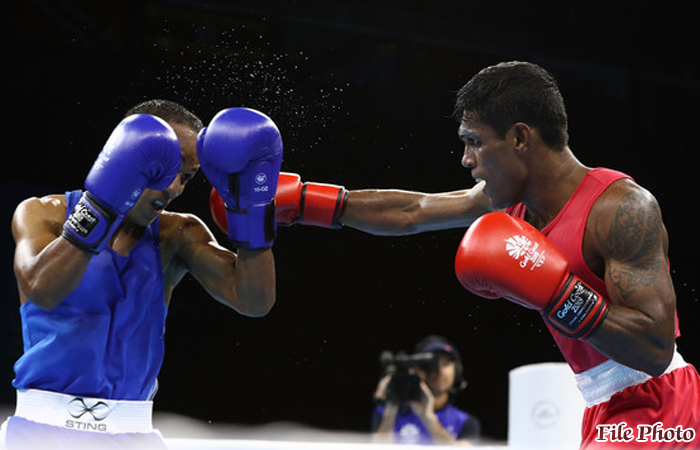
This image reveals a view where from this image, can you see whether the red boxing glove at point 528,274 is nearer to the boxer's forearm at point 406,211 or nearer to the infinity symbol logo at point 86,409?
the boxer's forearm at point 406,211

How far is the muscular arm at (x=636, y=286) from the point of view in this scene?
210cm

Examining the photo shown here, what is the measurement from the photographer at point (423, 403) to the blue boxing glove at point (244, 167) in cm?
312

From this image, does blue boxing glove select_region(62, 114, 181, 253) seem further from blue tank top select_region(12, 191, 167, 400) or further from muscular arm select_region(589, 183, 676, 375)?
muscular arm select_region(589, 183, 676, 375)

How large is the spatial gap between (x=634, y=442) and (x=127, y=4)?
526cm

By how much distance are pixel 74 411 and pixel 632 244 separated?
5.17 feet

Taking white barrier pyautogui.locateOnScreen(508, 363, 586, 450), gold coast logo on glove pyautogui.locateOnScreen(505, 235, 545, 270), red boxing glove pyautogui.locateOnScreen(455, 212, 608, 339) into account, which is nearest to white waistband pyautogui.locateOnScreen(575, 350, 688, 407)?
red boxing glove pyautogui.locateOnScreen(455, 212, 608, 339)

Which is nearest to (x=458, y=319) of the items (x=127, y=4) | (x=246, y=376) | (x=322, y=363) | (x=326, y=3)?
(x=322, y=363)

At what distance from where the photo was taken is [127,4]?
6211 millimetres

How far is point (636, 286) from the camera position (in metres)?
2.12

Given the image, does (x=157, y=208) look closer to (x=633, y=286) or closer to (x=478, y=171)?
(x=478, y=171)

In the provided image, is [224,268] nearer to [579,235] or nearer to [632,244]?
[579,235]

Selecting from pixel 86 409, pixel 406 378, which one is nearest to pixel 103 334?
pixel 86 409

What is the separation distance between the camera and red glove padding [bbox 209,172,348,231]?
282cm

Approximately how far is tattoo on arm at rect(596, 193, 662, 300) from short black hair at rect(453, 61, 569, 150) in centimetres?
36
